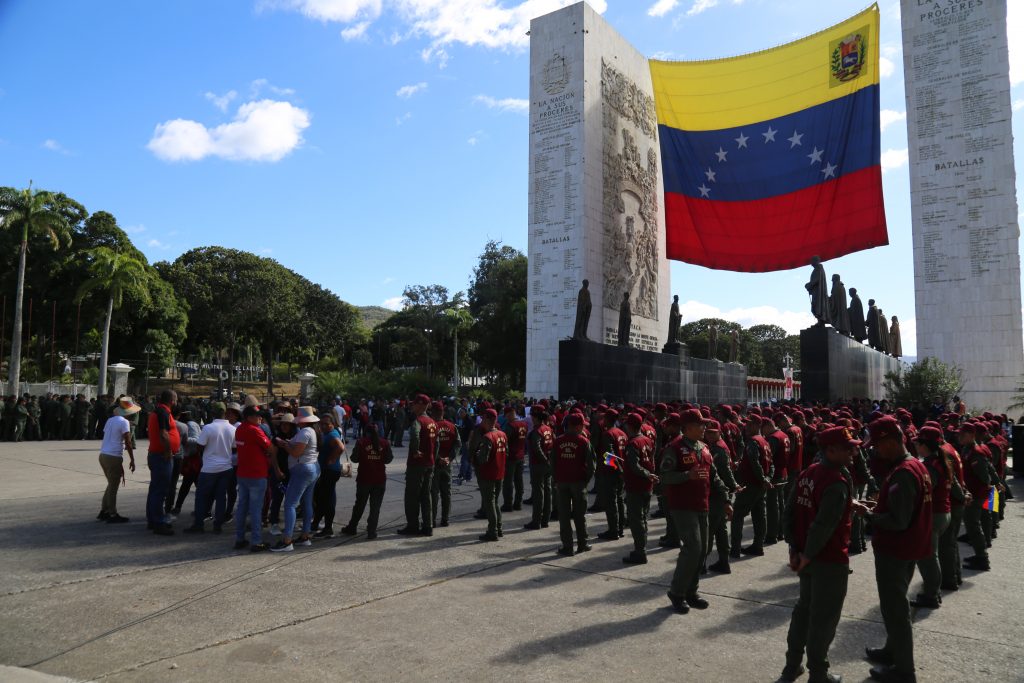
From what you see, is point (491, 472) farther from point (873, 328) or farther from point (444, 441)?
point (873, 328)

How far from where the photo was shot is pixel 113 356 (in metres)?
48.8

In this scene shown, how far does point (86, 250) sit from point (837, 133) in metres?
44.1

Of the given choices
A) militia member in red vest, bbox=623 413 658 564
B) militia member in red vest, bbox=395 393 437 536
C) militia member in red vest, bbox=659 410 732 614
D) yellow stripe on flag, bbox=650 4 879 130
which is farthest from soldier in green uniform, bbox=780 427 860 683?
yellow stripe on flag, bbox=650 4 879 130

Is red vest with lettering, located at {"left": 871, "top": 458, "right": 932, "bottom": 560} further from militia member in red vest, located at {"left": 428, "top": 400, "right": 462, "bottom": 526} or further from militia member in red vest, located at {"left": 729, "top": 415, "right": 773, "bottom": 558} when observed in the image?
militia member in red vest, located at {"left": 428, "top": 400, "right": 462, "bottom": 526}

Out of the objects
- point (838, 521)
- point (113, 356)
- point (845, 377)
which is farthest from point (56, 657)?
point (113, 356)

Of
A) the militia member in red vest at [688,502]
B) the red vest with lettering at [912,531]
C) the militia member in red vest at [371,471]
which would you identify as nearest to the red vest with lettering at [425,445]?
the militia member in red vest at [371,471]

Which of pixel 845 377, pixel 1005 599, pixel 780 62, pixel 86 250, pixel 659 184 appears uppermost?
pixel 780 62

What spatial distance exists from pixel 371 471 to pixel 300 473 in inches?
35.7

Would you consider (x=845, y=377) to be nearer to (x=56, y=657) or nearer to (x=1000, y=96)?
(x=1000, y=96)

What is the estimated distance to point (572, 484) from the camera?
7359 mm

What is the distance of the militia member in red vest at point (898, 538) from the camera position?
4.08 m

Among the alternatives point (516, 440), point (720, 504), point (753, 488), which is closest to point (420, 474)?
point (516, 440)

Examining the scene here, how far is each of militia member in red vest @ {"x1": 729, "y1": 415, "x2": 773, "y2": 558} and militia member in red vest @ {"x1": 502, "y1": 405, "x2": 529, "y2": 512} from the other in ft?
12.2

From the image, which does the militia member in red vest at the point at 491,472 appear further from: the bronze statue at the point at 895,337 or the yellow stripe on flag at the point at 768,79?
the bronze statue at the point at 895,337
